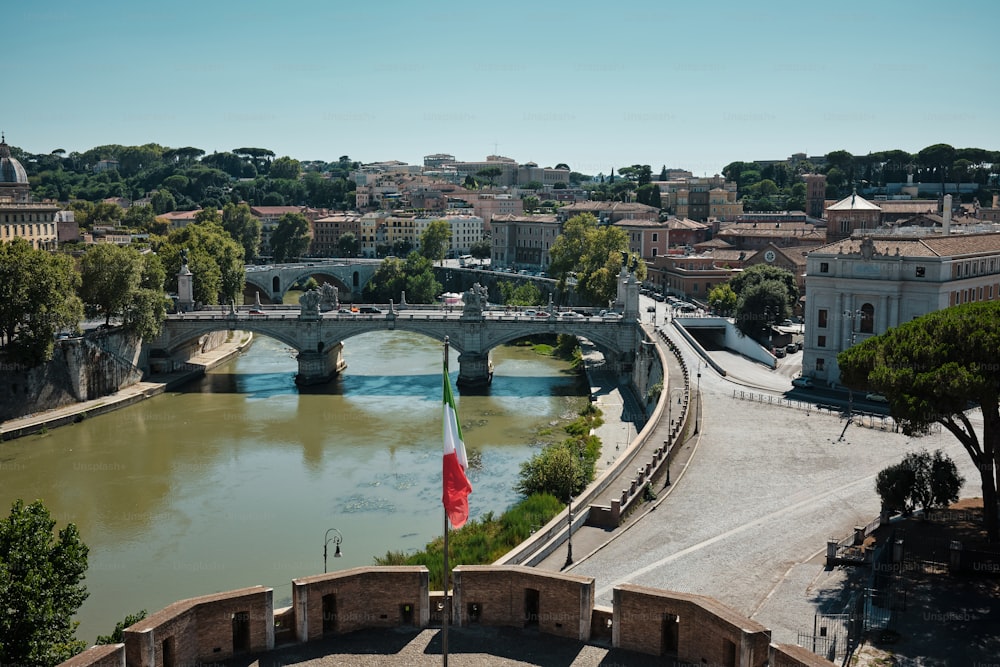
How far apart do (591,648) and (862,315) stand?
2451 cm

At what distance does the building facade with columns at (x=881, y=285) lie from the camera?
103 feet

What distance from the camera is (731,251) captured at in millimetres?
60188

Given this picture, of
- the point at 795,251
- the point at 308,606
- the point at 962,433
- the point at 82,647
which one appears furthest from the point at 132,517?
the point at 795,251

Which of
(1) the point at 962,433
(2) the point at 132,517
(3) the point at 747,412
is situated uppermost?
(1) the point at 962,433

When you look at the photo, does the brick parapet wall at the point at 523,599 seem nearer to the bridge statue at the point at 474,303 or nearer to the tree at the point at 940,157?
the bridge statue at the point at 474,303

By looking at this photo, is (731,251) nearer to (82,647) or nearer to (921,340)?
(921,340)

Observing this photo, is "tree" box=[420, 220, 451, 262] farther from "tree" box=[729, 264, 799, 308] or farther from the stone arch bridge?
"tree" box=[729, 264, 799, 308]

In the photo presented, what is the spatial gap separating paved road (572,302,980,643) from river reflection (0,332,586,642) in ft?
18.9

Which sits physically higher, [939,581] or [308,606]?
[308,606]

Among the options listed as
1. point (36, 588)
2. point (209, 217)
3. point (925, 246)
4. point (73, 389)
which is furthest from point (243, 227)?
point (36, 588)

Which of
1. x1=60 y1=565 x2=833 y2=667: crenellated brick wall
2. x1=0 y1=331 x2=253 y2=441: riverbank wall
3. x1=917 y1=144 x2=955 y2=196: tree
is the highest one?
x1=917 y1=144 x2=955 y2=196: tree

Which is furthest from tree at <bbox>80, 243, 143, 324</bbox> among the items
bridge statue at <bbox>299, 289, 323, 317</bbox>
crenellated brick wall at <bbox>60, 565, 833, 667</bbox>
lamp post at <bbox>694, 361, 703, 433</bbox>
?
crenellated brick wall at <bbox>60, 565, 833, 667</bbox>

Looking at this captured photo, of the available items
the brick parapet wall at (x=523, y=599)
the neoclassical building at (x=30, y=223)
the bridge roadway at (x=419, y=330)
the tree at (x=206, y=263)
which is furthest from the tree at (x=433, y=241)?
the brick parapet wall at (x=523, y=599)

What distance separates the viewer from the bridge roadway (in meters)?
41.5
